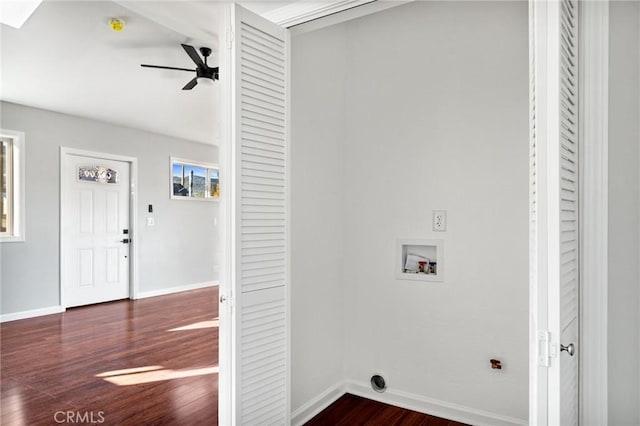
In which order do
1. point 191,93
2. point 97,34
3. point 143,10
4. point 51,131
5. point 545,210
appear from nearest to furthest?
1. point 545,210
2. point 143,10
3. point 97,34
4. point 191,93
5. point 51,131

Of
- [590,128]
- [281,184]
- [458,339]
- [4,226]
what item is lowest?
[458,339]

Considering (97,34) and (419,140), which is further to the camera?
(97,34)

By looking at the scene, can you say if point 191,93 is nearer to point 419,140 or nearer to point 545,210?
point 419,140

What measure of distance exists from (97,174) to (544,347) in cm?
593

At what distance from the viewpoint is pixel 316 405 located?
8.46 feet

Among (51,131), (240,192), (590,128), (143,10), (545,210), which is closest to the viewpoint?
(545,210)

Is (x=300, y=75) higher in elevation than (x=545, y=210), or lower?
higher

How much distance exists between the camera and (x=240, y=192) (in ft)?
6.27

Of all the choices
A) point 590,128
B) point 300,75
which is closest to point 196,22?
point 300,75

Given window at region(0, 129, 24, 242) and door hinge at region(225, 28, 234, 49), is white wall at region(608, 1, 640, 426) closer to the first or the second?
door hinge at region(225, 28, 234, 49)

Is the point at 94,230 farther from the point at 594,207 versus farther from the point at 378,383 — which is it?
the point at 594,207

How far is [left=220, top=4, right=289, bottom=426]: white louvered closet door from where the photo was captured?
6.22 feet

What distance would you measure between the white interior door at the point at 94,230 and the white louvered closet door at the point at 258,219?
442 cm

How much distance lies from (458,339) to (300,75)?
1.83 m
